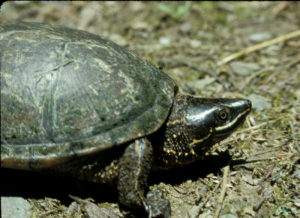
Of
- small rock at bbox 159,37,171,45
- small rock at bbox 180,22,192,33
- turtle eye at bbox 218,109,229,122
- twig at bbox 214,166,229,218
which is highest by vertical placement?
turtle eye at bbox 218,109,229,122

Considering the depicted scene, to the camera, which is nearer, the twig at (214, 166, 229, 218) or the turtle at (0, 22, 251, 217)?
the turtle at (0, 22, 251, 217)

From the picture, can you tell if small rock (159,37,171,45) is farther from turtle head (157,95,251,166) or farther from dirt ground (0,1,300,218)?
turtle head (157,95,251,166)

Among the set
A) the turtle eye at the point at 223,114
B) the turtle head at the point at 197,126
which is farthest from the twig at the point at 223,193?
the turtle eye at the point at 223,114

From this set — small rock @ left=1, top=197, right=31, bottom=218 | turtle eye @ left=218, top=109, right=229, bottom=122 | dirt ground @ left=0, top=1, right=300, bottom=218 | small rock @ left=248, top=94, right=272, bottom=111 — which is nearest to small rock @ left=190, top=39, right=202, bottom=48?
dirt ground @ left=0, top=1, right=300, bottom=218

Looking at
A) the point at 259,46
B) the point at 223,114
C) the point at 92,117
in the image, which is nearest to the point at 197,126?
the point at 223,114

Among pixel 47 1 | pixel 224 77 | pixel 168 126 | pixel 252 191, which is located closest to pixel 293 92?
pixel 224 77

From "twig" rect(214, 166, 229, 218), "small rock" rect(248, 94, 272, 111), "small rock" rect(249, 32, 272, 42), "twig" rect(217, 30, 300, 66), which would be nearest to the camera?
"twig" rect(214, 166, 229, 218)

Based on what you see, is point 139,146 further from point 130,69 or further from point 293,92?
point 293,92
